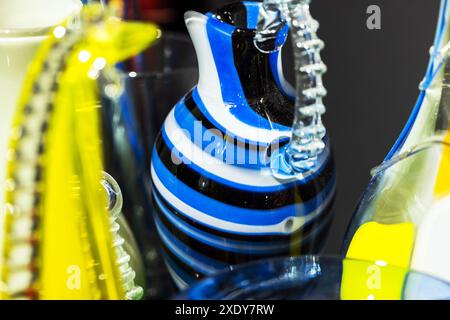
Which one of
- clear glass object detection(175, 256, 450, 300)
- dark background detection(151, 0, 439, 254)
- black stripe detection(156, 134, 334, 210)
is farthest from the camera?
dark background detection(151, 0, 439, 254)

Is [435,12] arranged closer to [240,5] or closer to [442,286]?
[240,5]

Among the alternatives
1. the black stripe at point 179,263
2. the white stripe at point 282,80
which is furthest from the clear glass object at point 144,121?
the white stripe at point 282,80

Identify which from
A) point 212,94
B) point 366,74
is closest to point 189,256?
point 212,94

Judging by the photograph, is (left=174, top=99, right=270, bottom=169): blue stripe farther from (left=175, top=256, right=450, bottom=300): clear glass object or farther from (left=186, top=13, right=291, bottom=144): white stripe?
(left=175, top=256, right=450, bottom=300): clear glass object

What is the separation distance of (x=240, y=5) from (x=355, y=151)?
0.18 m

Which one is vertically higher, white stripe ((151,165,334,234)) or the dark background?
the dark background

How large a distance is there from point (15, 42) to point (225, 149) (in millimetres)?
146

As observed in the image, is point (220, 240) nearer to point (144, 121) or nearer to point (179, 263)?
point (179, 263)

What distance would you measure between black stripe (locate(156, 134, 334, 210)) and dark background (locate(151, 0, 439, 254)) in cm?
8

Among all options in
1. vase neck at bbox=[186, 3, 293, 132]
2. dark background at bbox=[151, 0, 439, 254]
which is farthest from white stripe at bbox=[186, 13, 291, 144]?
dark background at bbox=[151, 0, 439, 254]

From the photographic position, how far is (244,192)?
1.52 feet

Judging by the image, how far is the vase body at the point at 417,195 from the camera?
0.41 metres

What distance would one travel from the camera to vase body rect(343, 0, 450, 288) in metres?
0.41
